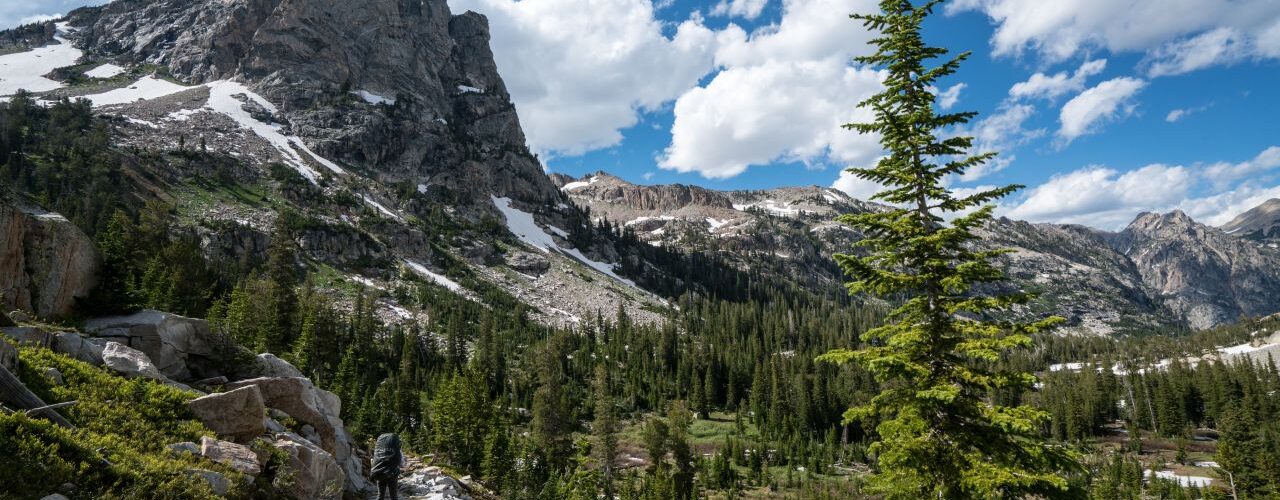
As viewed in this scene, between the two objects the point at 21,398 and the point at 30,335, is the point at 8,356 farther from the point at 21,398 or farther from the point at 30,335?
the point at 30,335

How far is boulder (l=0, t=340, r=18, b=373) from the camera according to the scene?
35.6 ft

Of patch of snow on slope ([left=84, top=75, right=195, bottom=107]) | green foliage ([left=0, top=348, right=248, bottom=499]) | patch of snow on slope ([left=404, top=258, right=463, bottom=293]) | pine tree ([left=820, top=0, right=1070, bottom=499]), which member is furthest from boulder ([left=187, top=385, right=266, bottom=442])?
patch of snow on slope ([left=84, top=75, right=195, bottom=107])

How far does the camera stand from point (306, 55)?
19862 cm

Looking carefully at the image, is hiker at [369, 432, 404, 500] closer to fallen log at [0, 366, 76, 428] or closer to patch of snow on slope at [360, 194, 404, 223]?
fallen log at [0, 366, 76, 428]

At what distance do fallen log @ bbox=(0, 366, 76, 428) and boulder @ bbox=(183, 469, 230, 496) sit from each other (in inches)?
93.7

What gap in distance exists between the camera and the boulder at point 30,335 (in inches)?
525

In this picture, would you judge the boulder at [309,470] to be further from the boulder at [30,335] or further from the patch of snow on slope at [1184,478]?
the patch of snow on slope at [1184,478]

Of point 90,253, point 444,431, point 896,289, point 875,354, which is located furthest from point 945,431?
point 444,431

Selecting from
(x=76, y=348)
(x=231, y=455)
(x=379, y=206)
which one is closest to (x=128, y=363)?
(x=76, y=348)

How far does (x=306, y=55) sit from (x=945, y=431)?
239016 mm

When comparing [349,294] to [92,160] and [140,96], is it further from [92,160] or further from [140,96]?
[140,96]

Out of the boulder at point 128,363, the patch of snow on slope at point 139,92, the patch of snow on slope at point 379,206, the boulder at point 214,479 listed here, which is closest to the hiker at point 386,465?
the boulder at point 214,479

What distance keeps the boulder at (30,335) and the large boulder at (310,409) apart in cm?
457

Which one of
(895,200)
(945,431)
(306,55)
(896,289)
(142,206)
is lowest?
(945,431)
